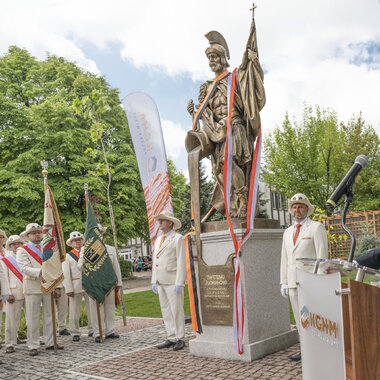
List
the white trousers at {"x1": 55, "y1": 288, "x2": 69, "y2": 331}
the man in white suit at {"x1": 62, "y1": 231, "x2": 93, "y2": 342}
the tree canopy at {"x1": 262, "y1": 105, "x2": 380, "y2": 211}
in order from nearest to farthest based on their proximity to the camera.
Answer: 1. the man in white suit at {"x1": 62, "y1": 231, "x2": 93, "y2": 342}
2. the white trousers at {"x1": 55, "y1": 288, "x2": 69, "y2": 331}
3. the tree canopy at {"x1": 262, "y1": 105, "x2": 380, "y2": 211}

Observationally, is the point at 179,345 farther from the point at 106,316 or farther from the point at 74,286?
the point at 74,286

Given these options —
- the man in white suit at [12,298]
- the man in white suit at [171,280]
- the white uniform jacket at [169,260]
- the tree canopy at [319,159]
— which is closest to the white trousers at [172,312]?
the man in white suit at [171,280]

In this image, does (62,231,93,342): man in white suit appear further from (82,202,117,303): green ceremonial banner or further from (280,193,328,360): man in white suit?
(280,193,328,360): man in white suit

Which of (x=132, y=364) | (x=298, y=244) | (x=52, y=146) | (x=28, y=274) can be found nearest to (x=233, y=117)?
(x=298, y=244)

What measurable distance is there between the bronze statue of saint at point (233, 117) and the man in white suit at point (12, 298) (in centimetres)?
433

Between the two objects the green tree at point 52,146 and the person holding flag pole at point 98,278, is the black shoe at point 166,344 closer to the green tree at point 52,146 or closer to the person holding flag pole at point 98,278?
the person holding flag pole at point 98,278

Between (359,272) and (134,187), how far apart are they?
2304cm

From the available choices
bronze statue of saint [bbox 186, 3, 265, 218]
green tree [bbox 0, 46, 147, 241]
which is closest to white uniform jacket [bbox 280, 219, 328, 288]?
bronze statue of saint [bbox 186, 3, 265, 218]

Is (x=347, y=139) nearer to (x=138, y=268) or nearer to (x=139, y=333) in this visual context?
(x=138, y=268)

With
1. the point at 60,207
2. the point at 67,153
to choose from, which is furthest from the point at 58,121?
the point at 60,207

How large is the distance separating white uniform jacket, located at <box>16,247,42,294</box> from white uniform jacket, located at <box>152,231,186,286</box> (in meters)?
2.36

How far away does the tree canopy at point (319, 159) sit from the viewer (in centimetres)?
2914

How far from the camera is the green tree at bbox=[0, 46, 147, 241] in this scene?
71.9ft

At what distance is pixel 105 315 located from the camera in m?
9.31
